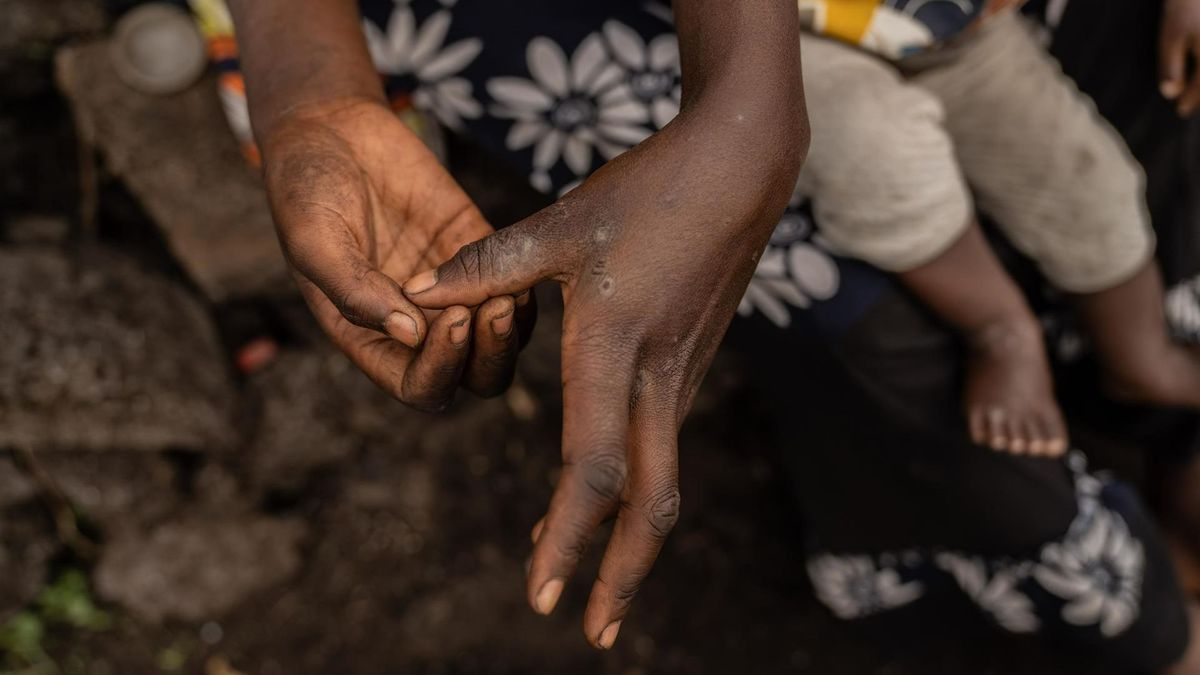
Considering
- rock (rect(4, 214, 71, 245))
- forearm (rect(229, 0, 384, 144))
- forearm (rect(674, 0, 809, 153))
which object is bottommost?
rock (rect(4, 214, 71, 245))

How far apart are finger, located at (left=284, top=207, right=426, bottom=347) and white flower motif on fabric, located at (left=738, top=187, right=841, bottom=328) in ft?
1.96

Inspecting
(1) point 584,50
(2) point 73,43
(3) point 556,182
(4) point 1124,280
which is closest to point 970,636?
(4) point 1124,280

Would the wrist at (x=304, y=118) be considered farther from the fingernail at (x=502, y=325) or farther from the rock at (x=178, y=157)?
the rock at (x=178, y=157)

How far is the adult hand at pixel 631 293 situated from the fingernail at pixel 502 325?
24mm

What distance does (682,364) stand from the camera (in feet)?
3.03

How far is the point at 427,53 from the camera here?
1.36 m

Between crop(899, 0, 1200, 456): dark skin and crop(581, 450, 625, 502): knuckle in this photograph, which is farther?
crop(899, 0, 1200, 456): dark skin

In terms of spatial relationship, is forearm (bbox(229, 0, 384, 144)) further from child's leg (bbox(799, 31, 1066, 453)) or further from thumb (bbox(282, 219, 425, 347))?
child's leg (bbox(799, 31, 1066, 453))

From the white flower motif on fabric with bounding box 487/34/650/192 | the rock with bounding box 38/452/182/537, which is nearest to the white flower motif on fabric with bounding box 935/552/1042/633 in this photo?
the white flower motif on fabric with bounding box 487/34/650/192

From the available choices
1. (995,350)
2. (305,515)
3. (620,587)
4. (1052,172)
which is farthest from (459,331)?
(305,515)

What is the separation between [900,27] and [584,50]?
1.37ft

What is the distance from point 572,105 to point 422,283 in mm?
551

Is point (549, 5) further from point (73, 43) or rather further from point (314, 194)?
point (73, 43)

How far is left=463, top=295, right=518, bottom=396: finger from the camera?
0.89 meters
